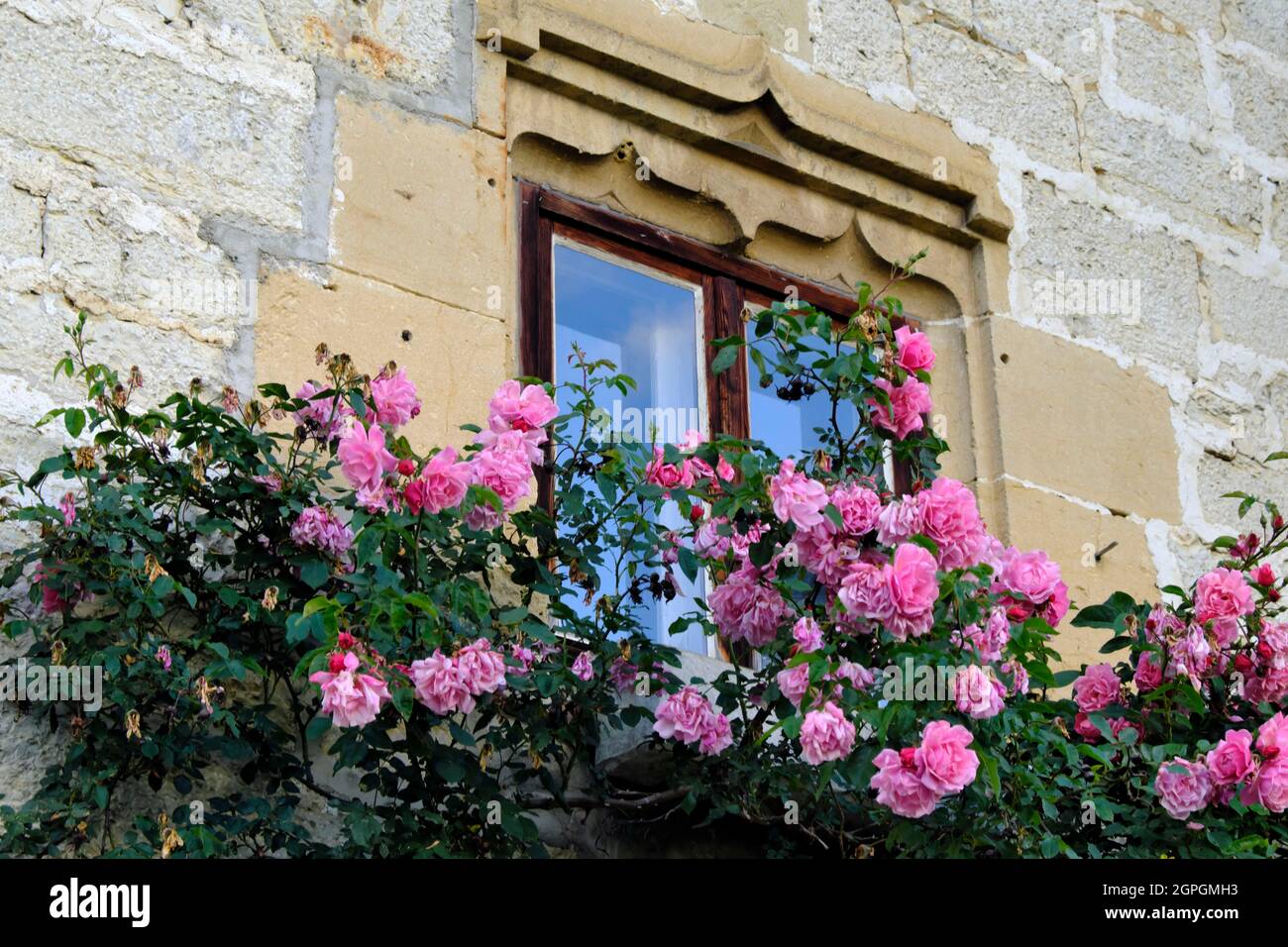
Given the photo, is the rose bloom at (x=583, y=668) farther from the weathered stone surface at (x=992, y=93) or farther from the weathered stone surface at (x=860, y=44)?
the weathered stone surface at (x=992, y=93)

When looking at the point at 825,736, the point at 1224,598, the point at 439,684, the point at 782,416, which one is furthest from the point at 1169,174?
the point at 439,684

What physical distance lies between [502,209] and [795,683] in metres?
1.47

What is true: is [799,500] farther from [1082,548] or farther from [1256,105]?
[1256,105]

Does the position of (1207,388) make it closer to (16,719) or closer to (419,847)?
(419,847)

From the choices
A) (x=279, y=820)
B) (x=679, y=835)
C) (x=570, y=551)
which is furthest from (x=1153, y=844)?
(x=279, y=820)

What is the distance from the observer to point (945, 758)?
3.55 m

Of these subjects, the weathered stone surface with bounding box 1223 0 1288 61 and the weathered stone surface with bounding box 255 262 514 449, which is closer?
the weathered stone surface with bounding box 255 262 514 449

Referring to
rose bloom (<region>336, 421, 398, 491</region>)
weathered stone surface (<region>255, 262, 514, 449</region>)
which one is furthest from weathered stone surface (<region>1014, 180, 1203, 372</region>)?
rose bloom (<region>336, 421, 398, 491</region>)

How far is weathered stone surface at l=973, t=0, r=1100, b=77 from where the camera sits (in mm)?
5684

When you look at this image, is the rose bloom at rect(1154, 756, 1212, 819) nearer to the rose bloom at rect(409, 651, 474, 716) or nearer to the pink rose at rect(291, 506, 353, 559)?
the rose bloom at rect(409, 651, 474, 716)

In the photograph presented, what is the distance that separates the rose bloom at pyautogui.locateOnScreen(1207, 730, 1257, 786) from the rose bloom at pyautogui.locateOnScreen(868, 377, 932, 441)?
0.79 m

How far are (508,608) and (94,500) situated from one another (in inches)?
28.6

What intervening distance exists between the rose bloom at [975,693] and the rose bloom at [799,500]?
0.37 meters

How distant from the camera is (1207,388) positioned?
18.4 ft
